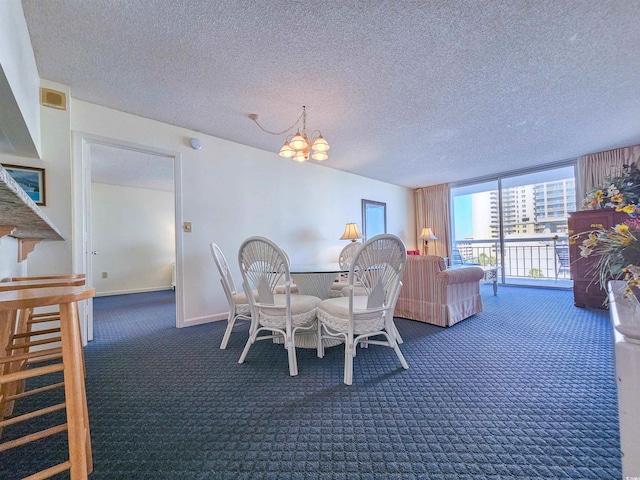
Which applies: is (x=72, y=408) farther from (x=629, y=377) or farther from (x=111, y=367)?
(x=111, y=367)

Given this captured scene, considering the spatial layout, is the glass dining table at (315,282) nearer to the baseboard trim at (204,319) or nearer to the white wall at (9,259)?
the baseboard trim at (204,319)

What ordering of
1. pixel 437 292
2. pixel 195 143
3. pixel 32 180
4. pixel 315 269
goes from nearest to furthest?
pixel 32 180 → pixel 315 269 → pixel 437 292 → pixel 195 143

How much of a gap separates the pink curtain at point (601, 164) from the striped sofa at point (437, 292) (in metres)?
3.00

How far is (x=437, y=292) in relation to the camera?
2.91m

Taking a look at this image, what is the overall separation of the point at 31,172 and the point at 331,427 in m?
3.11

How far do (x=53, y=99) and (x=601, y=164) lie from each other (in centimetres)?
710

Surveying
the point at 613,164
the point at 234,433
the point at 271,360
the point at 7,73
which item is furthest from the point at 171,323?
the point at 613,164

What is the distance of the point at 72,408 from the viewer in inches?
31.1

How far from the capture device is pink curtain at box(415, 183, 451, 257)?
6.13 metres

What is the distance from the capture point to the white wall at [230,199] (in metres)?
2.96

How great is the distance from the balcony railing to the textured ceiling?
2662 millimetres

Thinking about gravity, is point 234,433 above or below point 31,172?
below

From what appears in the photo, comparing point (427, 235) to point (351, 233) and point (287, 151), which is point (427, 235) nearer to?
point (351, 233)

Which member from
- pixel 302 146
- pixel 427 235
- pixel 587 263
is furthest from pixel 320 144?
pixel 427 235
